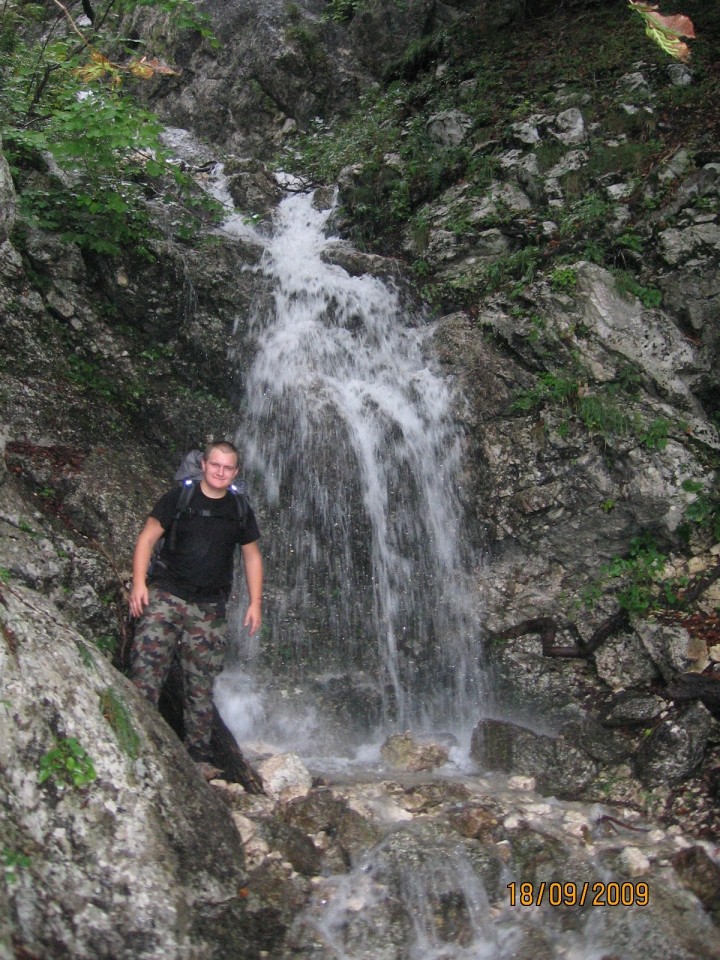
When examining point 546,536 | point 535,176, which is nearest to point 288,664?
point 546,536

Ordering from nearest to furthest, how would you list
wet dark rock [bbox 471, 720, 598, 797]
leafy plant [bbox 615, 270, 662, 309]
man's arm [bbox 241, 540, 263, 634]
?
man's arm [bbox 241, 540, 263, 634], wet dark rock [bbox 471, 720, 598, 797], leafy plant [bbox 615, 270, 662, 309]

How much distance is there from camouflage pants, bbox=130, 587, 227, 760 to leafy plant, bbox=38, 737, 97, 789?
109cm

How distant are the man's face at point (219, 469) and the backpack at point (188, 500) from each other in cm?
11

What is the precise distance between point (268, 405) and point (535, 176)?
4.80m

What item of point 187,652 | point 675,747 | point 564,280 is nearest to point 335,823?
point 187,652

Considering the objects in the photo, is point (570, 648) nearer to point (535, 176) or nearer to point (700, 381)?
point (700, 381)

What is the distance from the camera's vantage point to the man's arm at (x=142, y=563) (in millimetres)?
4738

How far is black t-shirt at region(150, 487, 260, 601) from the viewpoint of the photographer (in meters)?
4.87

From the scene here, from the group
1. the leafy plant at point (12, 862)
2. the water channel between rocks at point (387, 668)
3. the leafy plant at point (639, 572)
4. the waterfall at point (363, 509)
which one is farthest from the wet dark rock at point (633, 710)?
the leafy plant at point (12, 862)

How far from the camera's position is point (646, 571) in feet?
22.6

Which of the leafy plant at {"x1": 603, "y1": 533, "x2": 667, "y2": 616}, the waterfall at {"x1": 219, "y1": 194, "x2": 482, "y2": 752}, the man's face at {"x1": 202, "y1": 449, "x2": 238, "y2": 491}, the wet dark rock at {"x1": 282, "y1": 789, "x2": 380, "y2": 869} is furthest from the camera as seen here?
the waterfall at {"x1": 219, "y1": 194, "x2": 482, "y2": 752}

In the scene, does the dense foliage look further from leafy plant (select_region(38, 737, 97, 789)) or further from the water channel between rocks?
leafy plant (select_region(38, 737, 97, 789))

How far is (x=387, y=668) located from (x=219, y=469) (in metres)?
3.10
